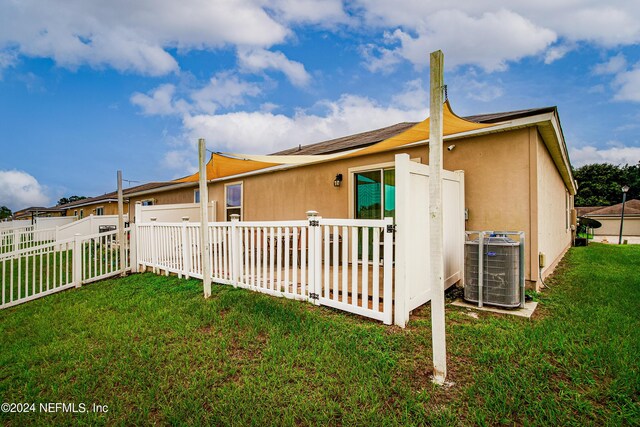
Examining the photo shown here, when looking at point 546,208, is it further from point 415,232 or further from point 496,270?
point 415,232

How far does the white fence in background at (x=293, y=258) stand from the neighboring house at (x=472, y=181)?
1.47 m

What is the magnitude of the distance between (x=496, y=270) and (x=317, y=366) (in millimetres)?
2675

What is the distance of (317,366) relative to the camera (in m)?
2.46

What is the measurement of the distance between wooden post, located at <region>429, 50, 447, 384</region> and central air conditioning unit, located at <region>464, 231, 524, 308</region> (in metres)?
1.83

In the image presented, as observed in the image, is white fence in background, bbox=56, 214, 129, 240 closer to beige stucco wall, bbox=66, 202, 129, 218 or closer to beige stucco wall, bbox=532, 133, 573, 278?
beige stucco wall, bbox=66, 202, 129, 218

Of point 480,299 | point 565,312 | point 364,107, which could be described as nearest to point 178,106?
point 364,107

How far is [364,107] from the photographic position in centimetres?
1112

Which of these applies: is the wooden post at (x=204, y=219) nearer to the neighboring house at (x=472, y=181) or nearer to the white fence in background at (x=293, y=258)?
the white fence in background at (x=293, y=258)

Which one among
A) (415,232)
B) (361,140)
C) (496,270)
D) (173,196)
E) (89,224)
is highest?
(361,140)

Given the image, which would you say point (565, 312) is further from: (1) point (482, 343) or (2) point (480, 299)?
(1) point (482, 343)

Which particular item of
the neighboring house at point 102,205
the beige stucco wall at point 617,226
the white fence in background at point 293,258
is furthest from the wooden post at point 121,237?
the beige stucco wall at point 617,226

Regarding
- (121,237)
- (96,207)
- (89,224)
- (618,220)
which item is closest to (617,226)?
(618,220)

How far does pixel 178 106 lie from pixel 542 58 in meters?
12.1

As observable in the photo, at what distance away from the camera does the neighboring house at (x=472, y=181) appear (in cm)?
446
